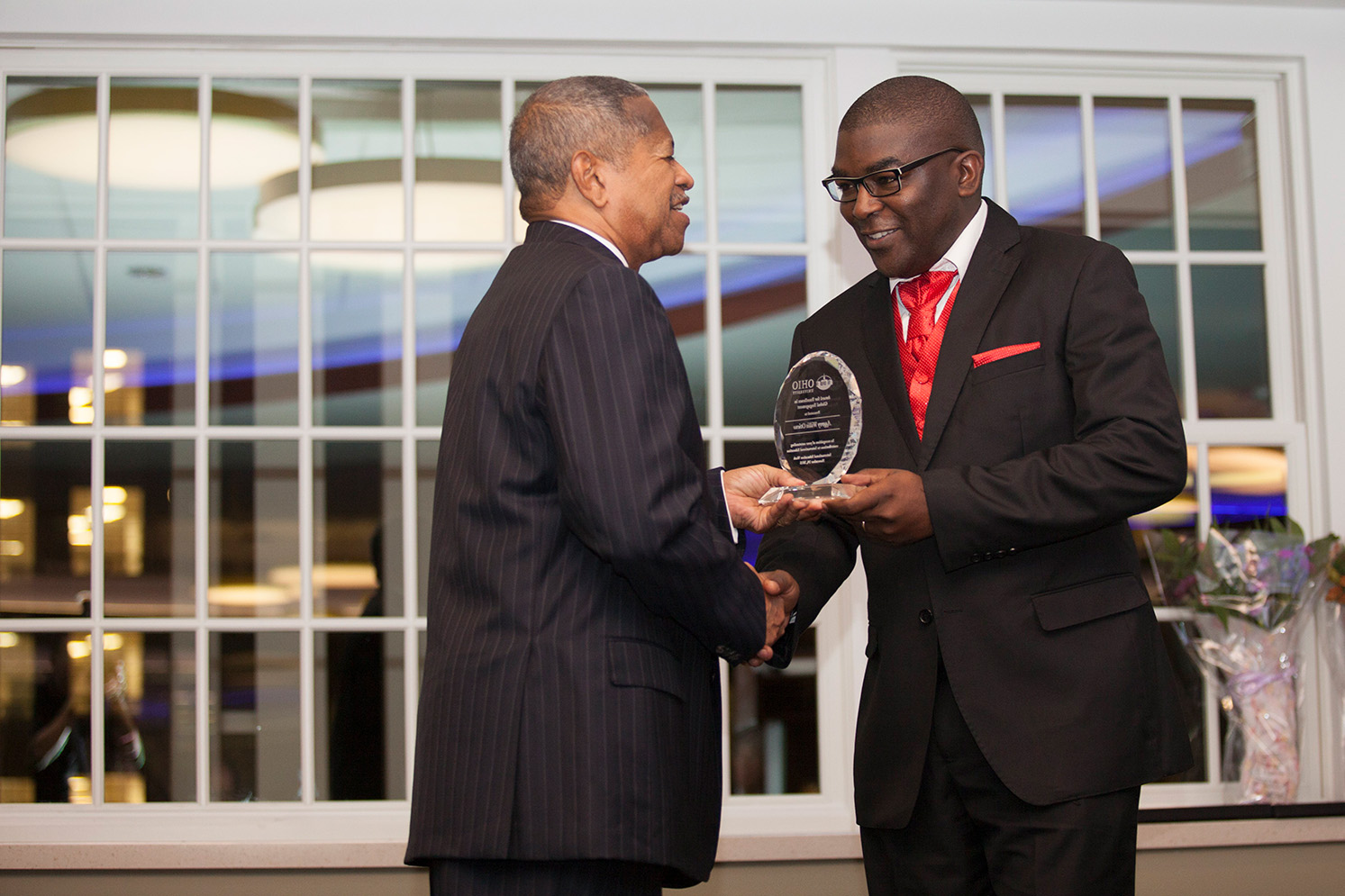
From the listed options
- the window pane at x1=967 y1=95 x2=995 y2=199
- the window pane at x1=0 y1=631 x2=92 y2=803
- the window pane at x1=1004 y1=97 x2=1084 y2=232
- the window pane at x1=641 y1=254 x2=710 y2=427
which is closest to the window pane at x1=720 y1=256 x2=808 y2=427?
the window pane at x1=641 y1=254 x2=710 y2=427

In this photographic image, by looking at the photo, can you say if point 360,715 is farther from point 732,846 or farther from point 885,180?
point 885,180

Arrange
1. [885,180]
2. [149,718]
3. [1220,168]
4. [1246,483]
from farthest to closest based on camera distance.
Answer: [1220,168], [1246,483], [149,718], [885,180]

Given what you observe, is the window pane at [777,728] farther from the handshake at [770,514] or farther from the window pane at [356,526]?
the handshake at [770,514]

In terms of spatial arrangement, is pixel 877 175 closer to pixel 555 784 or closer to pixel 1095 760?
pixel 1095 760

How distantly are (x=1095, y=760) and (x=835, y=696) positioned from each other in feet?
4.88

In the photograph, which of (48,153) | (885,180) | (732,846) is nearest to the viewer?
(885,180)

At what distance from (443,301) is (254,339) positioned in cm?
53

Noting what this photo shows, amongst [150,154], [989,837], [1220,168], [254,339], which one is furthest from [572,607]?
[1220,168]

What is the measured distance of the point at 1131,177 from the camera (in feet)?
11.1

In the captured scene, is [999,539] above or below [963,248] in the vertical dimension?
below

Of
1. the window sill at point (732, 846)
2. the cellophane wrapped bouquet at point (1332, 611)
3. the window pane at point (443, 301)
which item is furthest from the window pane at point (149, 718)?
the cellophane wrapped bouquet at point (1332, 611)

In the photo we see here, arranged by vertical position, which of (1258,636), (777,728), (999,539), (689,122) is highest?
(689,122)

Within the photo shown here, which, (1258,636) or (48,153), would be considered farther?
(48,153)

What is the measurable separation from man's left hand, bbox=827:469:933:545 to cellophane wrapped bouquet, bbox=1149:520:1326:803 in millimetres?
1733
